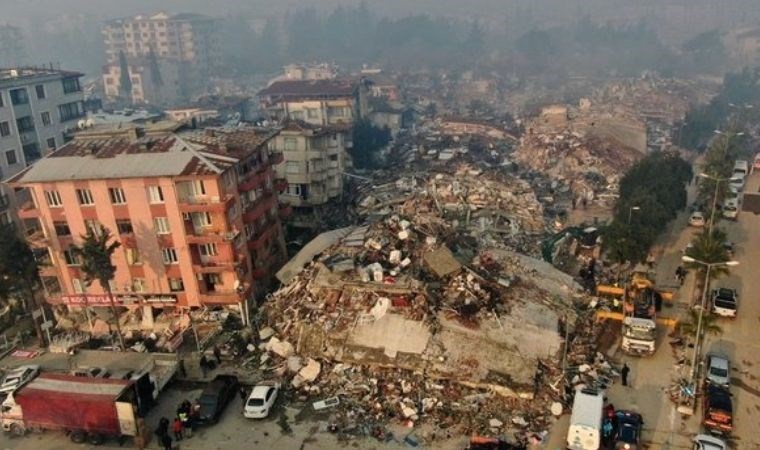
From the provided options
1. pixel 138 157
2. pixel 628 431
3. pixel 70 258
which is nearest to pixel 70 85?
pixel 70 258

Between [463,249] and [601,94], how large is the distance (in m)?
102

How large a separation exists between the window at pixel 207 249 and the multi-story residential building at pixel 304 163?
65.0ft

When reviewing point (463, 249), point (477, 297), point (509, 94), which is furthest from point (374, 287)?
point (509, 94)

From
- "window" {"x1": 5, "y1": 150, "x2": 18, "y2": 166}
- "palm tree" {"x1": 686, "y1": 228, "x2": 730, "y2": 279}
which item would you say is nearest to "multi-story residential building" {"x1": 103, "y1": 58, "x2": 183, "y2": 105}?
"window" {"x1": 5, "y1": 150, "x2": 18, "y2": 166}

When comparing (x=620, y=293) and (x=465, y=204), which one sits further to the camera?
(x=465, y=204)

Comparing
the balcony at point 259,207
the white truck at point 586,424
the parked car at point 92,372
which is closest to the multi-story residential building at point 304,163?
the balcony at point 259,207

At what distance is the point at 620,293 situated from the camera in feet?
118

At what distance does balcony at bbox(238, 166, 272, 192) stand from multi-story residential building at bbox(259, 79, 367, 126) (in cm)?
3851

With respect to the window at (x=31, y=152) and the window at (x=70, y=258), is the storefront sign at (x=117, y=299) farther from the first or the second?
the window at (x=31, y=152)

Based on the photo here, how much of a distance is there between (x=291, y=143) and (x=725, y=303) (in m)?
36.6

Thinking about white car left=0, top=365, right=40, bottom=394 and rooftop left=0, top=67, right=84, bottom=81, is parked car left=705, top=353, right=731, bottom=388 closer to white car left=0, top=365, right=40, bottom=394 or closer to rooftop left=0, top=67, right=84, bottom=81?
white car left=0, top=365, right=40, bottom=394

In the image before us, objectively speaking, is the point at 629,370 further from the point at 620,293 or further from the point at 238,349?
the point at 238,349

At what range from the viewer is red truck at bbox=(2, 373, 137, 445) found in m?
26.7

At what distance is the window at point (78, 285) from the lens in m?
37.1
